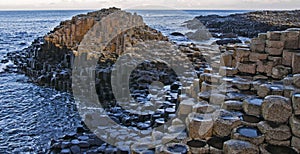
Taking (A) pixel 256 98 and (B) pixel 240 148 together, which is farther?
(A) pixel 256 98

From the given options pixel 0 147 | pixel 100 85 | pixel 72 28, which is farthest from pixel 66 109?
pixel 72 28

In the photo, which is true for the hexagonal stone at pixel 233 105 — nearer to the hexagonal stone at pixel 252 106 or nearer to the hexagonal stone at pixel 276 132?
the hexagonal stone at pixel 252 106

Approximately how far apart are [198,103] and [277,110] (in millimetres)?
1698

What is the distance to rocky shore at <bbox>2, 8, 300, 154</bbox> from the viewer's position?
4.76m

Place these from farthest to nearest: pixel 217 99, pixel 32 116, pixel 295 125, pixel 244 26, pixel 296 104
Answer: pixel 244 26 → pixel 32 116 → pixel 217 99 → pixel 296 104 → pixel 295 125

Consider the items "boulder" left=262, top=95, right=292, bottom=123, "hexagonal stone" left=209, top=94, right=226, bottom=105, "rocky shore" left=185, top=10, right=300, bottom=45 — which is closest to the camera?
"boulder" left=262, top=95, right=292, bottom=123

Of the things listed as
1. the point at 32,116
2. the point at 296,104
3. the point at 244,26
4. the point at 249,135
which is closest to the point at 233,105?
the point at 249,135

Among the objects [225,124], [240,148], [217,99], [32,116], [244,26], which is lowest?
[32,116]

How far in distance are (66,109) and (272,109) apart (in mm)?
7596

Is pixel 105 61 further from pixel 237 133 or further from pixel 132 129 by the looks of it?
pixel 237 133

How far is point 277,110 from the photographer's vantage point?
4746mm

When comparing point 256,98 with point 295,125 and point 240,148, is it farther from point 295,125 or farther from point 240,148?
point 240,148

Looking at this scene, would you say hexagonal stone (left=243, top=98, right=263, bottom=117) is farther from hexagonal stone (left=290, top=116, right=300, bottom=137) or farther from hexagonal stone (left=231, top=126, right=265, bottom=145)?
hexagonal stone (left=290, top=116, right=300, bottom=137)

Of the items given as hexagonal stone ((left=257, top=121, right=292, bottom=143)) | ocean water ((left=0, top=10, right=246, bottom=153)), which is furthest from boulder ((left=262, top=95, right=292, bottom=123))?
ocean water ((left=0, top=10, right=246, bottom=153))
